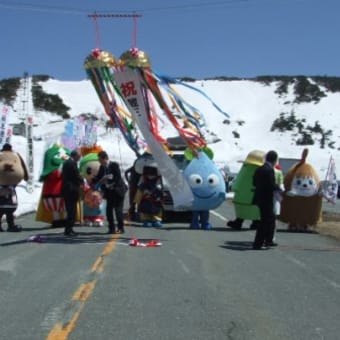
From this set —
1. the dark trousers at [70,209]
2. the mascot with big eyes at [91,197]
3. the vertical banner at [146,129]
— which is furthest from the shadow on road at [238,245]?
the mascot with big eyes at [91,197]

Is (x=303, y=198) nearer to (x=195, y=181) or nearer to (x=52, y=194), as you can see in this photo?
(x=195, y=181)

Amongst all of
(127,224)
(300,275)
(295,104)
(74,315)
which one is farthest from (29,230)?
(295,104)

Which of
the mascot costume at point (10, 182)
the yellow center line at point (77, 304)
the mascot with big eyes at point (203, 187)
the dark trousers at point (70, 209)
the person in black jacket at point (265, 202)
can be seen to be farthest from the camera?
the mascot with big eyes at point (203, 187)

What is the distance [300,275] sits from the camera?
311 inches

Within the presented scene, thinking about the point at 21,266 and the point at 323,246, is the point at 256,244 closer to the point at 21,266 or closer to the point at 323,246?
the point at 323,246

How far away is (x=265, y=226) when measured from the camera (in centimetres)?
1027

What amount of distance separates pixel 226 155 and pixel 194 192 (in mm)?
46782

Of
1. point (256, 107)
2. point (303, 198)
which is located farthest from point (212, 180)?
point (256, 107)

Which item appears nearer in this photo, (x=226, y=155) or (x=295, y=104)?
(x=226, y=155)

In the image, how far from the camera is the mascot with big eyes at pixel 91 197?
43.3ft

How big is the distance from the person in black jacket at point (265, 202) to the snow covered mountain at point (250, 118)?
39752 mm

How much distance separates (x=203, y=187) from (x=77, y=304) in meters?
7.67

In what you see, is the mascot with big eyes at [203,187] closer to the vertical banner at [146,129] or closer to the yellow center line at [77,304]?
the vertical banner at [146,129]

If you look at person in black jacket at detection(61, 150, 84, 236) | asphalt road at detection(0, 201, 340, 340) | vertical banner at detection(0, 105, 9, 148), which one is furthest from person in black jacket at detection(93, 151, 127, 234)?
vertical banner at detection(0, 105, 9, 148)
